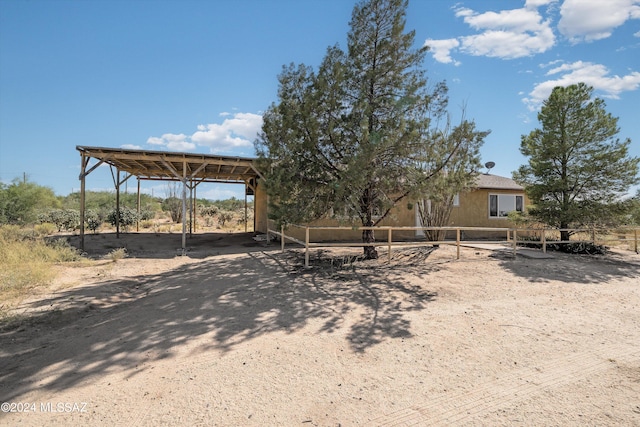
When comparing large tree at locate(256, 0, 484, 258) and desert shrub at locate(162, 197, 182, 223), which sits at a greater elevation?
large tree at locate(256, 0, 484, 258)

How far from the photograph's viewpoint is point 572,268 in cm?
920

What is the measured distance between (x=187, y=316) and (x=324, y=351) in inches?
97.0

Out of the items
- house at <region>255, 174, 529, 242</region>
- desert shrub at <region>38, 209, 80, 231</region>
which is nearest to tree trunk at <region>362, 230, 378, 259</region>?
house at <region>255, 174, 529, 242</region>

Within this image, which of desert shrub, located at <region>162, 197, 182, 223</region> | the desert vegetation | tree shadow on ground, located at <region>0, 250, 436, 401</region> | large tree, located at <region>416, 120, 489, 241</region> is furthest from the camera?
desert shrub, located at <region>162, 197, 182, 223</region>

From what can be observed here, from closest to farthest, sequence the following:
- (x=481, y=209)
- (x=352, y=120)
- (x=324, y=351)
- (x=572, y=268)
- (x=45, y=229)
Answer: (x=324, y=351), (x=352, y=120), (x=572, y=268), (x=481, y=209), (x=45, y=229)

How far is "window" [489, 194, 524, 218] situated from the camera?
56.7 ft

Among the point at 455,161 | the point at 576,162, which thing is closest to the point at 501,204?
the point at 576,162

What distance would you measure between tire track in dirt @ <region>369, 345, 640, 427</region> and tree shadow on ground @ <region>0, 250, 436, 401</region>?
1310 millimetres

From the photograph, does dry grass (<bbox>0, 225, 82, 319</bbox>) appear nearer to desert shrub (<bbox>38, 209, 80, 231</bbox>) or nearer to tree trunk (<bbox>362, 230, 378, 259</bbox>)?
tree trunk (<bbox>362, 230, 378, 259</bbox>)

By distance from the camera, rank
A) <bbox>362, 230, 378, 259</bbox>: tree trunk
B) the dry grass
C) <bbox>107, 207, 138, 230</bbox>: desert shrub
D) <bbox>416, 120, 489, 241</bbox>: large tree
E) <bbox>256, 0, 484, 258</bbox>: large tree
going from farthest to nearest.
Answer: <bbox>107, 207, 138, 230</bbox>: desert shrub < <bbox>362, 230, 378, 259</bbox>: tree trunk < <bbox>416, 120, 489, 241</bbox>: large tree < <bbox>256, 0, 484, 258</bbox>: large tree < the dry grass

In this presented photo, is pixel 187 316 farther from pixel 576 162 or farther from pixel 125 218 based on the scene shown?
pixel 125 218

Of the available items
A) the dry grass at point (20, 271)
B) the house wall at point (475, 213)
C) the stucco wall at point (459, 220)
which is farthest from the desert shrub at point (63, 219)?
the house wall at point (475, 213)

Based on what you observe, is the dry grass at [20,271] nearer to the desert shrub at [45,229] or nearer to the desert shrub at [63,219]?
the desert shrub at [45,229]

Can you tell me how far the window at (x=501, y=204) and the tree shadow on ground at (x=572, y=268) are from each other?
20.5 feet
